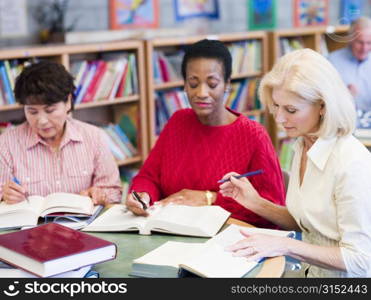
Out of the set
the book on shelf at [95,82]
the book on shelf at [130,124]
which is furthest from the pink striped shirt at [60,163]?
the book on shelf at [130,124]

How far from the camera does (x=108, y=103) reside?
385cm

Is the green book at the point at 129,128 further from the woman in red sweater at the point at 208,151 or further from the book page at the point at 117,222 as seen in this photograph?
the book page at the point at 117,222

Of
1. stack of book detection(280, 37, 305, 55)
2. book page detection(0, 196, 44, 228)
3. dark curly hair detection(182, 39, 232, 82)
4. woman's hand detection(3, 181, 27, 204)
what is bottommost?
book page detection(0, 196, 44, 228)

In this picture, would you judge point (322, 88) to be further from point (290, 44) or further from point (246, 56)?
point (290, 44)

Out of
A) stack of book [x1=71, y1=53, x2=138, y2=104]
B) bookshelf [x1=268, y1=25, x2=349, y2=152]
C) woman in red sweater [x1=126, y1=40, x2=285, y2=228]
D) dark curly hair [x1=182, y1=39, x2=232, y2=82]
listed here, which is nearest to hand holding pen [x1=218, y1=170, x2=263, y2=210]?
woman in red sweater [x1=126, y1=40, x2=285, y2=228]

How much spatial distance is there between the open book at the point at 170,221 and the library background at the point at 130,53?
1399 millimetres

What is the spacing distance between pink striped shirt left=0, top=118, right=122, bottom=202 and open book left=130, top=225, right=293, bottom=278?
896 mm

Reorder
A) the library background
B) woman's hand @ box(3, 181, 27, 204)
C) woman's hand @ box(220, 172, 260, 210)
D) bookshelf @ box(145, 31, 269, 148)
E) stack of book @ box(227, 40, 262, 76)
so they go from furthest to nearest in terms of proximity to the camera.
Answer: stack of book @ box(227, 40, 262, 76)
bookshelf @ box(145, 31, 269, 148)
the library background
woman's hand @ box(3, 181, 27, 204)
woman's hand @ box(220, 172, 260, 210)

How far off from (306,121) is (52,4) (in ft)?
9.89

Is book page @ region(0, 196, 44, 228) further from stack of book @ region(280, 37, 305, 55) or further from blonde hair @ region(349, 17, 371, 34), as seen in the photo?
stack of book @ region(280, 37, 305, 55)

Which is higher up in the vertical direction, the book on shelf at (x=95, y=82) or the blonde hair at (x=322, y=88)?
the blonde hair at (x=322, y=88)

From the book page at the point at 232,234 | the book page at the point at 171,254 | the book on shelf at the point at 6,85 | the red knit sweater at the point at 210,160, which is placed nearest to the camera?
the book page at the point at 171,254

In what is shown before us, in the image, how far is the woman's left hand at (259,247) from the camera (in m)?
1.67

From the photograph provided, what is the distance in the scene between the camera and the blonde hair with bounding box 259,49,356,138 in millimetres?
1735
